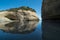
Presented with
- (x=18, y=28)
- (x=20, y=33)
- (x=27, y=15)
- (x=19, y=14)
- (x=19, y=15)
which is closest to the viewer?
(x=20, y=33)

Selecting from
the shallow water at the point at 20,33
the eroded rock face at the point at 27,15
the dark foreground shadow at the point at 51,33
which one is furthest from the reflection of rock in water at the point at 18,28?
the eroded rock face at the point at 27,15

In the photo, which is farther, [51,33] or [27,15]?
[27,15]

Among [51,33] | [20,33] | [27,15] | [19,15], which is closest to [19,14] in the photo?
[19,15]

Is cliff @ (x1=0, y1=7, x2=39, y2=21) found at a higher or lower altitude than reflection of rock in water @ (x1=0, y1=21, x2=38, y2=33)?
higher

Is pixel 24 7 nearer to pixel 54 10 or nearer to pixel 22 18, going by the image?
pixel 22 18

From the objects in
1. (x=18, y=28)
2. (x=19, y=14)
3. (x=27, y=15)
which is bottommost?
(x=18, y=28)

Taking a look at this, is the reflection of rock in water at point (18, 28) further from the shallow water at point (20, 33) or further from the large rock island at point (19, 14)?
the large rock island at point (19, 14)

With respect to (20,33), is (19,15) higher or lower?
higher

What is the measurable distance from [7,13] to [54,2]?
17155 mm

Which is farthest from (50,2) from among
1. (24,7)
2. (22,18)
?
(24,7)

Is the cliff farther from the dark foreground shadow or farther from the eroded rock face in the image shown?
the dark foreground shadow

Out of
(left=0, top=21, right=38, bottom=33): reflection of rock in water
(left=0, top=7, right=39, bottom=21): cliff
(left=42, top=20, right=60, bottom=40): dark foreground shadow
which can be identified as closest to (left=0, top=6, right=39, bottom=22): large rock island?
(left=0, top=7, right=39, bottom=21): cliff

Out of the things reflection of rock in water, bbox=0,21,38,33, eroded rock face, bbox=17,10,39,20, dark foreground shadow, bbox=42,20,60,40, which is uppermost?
eroded rock face, bbox=17,10,39,20

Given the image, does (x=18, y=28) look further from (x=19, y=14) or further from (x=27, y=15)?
(x=27, y=15)
